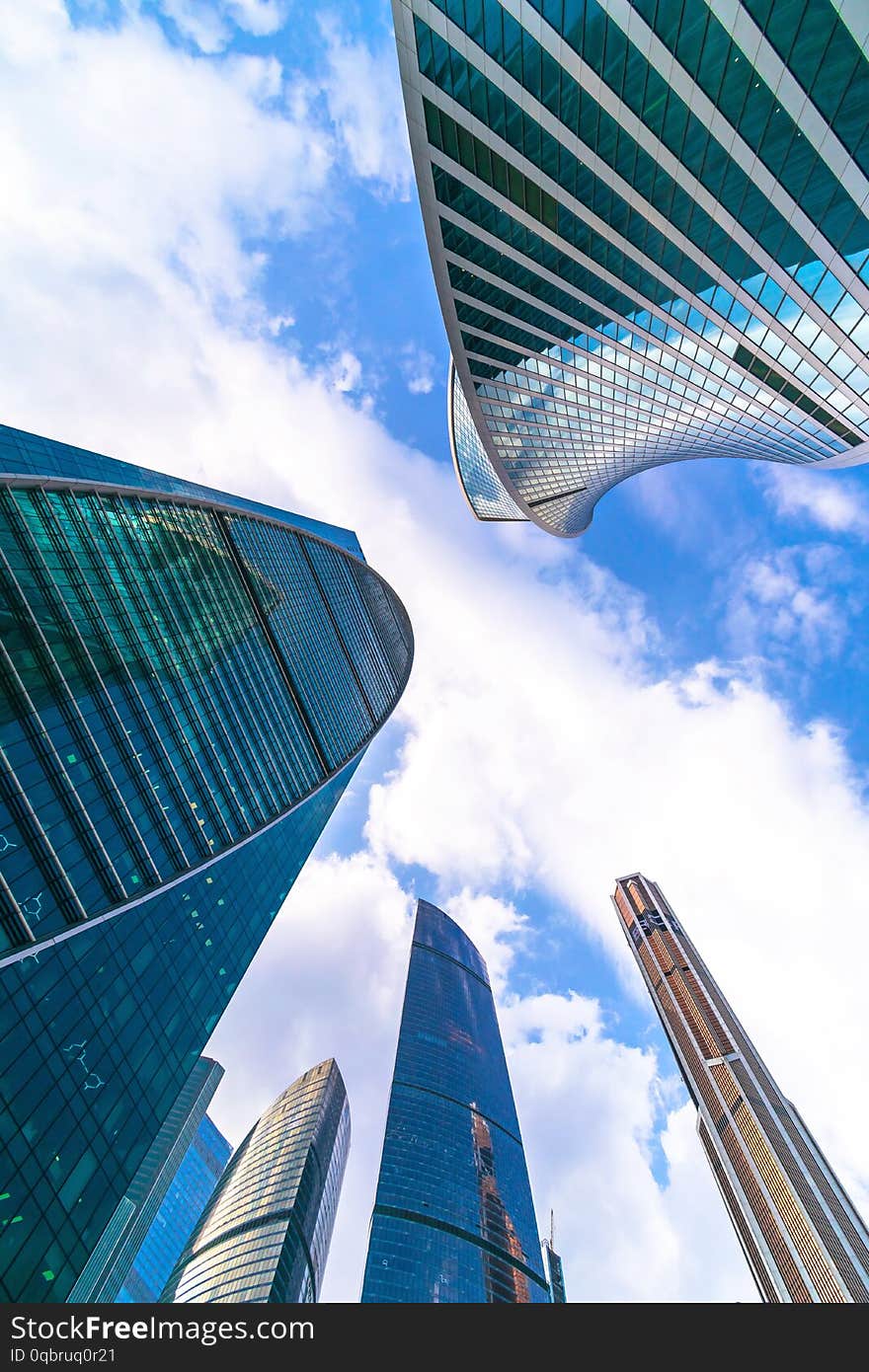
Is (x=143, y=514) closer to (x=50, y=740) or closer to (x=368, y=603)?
(x=50, y=740)

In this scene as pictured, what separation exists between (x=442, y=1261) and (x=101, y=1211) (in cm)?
10953

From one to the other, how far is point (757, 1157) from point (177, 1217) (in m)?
148

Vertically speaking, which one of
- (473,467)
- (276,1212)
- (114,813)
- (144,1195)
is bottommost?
(114,813)

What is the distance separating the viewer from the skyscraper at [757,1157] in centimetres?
10381

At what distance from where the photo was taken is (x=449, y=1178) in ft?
401

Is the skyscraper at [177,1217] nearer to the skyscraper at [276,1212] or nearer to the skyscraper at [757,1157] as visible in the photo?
the skyscraper at [276,1212]

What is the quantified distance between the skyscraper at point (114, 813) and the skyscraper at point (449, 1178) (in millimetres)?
90045

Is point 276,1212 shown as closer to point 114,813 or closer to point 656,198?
point 114,813

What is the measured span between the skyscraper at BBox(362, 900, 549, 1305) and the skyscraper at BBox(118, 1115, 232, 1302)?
5854cm

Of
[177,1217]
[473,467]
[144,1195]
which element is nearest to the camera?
[144,1195]

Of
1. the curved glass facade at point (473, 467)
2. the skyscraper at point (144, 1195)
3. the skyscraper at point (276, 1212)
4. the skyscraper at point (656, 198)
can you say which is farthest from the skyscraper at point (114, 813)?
the skyscraper at point (276, 1212)

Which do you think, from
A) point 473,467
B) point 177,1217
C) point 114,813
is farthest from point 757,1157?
point 473,467

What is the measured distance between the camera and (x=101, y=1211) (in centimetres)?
3178

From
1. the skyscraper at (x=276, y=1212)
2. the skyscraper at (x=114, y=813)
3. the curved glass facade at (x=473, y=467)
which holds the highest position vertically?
the curved glass facade at (x=473, y=467)
